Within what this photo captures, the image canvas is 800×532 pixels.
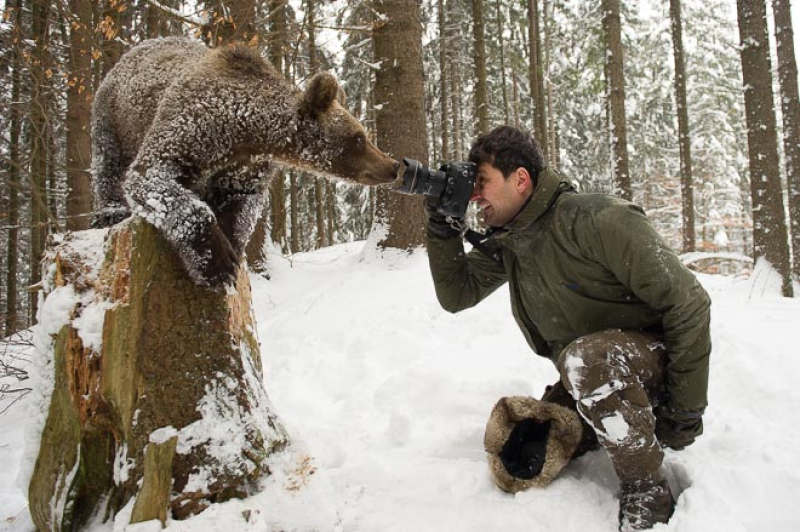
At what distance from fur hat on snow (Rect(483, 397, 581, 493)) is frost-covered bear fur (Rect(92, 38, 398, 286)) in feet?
4.87

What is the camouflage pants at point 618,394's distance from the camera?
2.19 metres

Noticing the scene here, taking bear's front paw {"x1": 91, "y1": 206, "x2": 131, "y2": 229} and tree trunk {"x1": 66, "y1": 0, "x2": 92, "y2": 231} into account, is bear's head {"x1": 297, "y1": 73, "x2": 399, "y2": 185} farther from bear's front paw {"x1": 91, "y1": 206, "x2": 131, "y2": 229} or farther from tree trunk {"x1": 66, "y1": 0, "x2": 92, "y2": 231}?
tree trunk {"x1": 66, "y1": 0, "x2": 92, "y2": 231}

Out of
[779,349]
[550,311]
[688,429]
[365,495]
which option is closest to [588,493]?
[688,429]

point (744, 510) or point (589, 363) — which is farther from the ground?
point (589, 363)

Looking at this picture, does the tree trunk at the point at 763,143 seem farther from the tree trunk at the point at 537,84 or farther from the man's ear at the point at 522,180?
the man's ear at the point at 522,180

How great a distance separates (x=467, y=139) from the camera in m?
23.8


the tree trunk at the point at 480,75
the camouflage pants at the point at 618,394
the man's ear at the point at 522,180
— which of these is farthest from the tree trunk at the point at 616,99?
the camouflage pants at the point at 618,394

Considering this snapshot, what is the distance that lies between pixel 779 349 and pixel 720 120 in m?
26.3

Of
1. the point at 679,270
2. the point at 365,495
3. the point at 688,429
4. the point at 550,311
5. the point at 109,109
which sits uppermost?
the point at 109,109

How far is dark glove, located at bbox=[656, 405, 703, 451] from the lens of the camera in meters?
2.34

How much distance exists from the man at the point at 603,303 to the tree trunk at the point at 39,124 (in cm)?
347

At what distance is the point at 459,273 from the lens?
9.91ft

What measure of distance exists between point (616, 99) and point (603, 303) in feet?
29.9

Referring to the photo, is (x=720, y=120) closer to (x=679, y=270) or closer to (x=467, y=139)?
(x=467, y=139)
